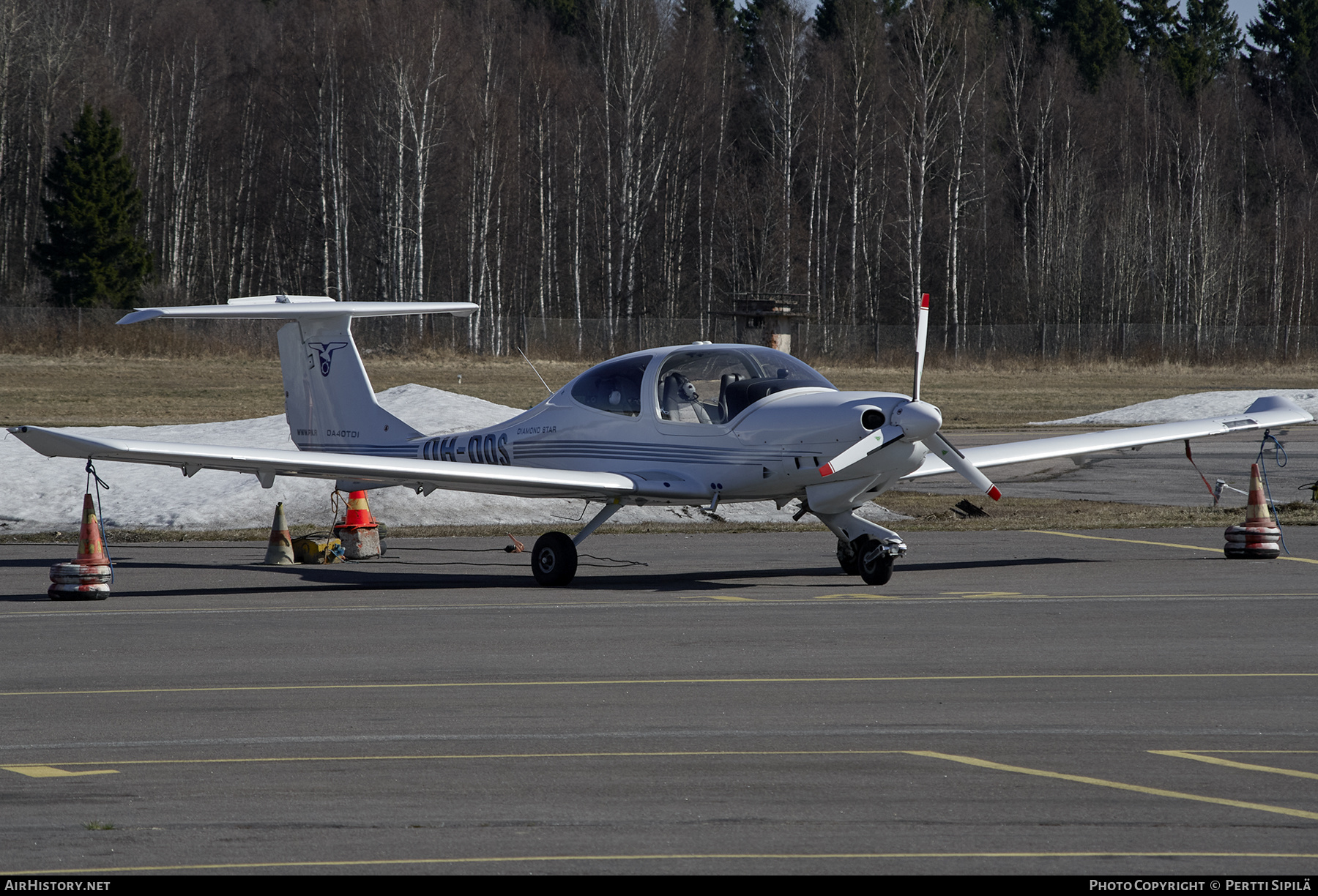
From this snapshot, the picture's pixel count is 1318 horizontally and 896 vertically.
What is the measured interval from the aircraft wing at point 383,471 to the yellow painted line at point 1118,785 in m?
6.59

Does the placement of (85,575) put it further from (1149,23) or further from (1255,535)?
(1149,23)

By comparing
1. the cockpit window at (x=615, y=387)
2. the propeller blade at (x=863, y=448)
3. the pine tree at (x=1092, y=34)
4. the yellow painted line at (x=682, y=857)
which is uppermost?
the pine tree at (x=1092, y=34)

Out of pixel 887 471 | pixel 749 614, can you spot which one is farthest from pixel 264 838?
pixel 887 471

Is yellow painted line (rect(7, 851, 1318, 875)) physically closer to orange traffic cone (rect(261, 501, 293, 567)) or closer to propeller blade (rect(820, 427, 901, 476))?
propeller blade (rect(820, 427, 901, 476))

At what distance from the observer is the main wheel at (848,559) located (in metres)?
13.2

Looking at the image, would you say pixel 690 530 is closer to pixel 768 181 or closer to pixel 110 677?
pixel 110 677

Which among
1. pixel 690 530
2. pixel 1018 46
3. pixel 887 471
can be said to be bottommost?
pixel 690 530

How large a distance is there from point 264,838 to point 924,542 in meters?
11.9

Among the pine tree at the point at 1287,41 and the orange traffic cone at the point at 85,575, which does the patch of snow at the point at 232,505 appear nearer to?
the orange traffic cone at the point at 85,575

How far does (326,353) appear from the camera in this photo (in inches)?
639

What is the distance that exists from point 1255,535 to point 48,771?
38.6 feet

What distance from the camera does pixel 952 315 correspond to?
219ft

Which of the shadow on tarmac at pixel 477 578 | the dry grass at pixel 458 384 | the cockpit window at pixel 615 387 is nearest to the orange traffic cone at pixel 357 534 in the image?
the shadow on tarmac at pixel 477 578

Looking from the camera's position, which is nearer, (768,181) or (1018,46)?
(768,181)
